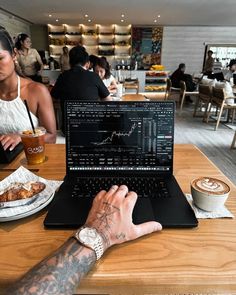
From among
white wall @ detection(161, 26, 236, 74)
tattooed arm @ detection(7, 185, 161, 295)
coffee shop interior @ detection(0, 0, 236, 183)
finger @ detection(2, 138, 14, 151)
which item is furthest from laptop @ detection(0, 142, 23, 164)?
white wall @ detection(161, 26, 236, 74)

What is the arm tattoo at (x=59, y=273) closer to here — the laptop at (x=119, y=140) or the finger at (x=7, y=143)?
the laptop at (x=119, y=140)

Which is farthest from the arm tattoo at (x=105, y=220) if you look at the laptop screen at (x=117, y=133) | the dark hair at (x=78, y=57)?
the dark hair at (x=78, y=57)

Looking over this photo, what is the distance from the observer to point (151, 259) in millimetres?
561

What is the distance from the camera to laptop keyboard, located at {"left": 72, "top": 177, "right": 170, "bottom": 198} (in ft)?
2.57

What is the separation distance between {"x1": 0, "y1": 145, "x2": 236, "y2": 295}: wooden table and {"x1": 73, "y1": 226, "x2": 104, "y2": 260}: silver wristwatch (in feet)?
0.10

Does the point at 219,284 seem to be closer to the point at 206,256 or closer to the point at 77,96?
the point at 206,256

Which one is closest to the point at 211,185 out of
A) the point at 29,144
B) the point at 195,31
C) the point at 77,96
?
the point at 29,144

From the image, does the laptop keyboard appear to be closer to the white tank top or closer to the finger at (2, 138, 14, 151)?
the finger at (2, 138, 14, 151)

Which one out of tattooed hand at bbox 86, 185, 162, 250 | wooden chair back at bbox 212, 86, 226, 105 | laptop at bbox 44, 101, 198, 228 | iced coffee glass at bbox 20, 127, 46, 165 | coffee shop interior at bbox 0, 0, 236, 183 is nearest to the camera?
tattooed hand at bbox 86, 185, 162, 250

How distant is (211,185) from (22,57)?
5.89m

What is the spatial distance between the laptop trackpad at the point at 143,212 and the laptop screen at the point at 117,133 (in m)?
0.19

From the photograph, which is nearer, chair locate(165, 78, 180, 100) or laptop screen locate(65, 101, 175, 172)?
laptop screen locate(65, 101, 175, 172)

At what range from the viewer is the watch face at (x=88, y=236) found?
1.83ft

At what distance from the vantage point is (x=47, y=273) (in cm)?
50
